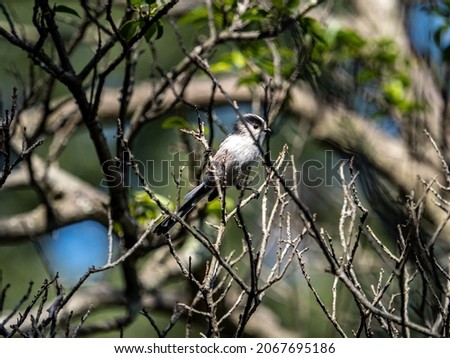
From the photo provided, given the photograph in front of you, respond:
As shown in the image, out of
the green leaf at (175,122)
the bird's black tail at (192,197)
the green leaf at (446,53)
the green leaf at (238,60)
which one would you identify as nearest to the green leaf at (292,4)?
the green leaf at (238,60)

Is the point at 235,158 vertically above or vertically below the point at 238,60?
below

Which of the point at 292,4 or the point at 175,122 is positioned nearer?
the point at 175,122

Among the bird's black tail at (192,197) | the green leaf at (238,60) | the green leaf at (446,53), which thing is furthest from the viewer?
the green leaf at (238,60)

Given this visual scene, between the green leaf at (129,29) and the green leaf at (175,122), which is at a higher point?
the green leaf at (129,29)

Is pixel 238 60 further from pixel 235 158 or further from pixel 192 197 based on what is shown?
pixel 192 197

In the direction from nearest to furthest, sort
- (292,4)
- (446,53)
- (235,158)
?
(235,158), (292,4), (446,53)

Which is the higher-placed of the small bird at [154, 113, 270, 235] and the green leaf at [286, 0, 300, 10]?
the green leaf at [286, 0, 300, 10]

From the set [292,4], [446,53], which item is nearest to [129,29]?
[292,4]

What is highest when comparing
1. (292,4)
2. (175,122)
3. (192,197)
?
(292,4)

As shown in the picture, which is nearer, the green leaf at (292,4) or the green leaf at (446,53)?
the green leaf at (292,4)

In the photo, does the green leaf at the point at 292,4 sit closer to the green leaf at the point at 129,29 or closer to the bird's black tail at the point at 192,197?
the green leaf at the point at 129,29

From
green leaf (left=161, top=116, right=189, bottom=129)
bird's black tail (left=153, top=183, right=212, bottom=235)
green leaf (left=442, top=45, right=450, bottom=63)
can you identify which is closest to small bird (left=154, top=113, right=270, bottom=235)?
bird's black tail (left=153, top=183, right=212, bottom=235)

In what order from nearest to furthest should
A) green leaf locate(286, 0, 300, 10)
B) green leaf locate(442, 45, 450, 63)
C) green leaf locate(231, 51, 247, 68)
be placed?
green leaf locate(286, 0, 300, 10) → green leaf locate(442, 45, 450, 63) → green leaf locate(231, 51, 247, 68)

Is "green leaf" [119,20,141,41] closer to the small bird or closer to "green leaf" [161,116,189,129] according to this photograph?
"green leaf" [161,116,189,129]
